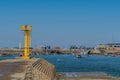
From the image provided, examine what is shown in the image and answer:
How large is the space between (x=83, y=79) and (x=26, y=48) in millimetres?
7470

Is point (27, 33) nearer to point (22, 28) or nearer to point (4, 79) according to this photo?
point (22, 28)

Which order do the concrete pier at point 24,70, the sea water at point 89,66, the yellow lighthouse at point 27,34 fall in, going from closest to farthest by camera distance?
the concrete pier at point 24,70
the yellow lighthouse at point 27,34
the sea water at point 89,66

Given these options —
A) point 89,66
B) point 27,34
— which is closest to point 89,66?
point 89,66

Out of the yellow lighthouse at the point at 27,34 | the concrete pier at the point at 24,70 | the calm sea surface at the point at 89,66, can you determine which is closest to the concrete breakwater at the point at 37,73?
the concrete pier at the point at 24,70

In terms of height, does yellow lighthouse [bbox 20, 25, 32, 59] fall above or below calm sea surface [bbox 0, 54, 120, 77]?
above

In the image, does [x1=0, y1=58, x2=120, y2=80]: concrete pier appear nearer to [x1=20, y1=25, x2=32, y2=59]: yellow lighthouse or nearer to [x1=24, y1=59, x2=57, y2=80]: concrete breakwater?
[x1=24, y1=59, x2=57, y2=80]: concrete breakwater

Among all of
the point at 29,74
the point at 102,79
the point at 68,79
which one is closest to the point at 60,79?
the point at 68,79

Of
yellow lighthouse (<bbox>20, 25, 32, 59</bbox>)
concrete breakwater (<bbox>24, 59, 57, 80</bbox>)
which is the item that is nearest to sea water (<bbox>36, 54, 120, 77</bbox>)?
yellow lighthouse (<bbox>20, 25, 32, 59</bbox>)

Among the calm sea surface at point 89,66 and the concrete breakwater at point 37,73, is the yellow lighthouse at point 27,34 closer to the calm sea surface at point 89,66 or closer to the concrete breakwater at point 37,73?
the concrete breakwater at point 37,73

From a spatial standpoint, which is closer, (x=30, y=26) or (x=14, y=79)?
(x=14, y=79)

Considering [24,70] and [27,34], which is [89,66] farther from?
[24,70]

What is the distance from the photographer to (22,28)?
39.6m

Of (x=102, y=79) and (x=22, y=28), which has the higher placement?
(x=22, y=28)

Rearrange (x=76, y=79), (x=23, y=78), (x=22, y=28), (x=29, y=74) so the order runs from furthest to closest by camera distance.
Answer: (x=76, y=79)
(x=22, y=28)
(x=29, y=74)
(x=23, y=78)
